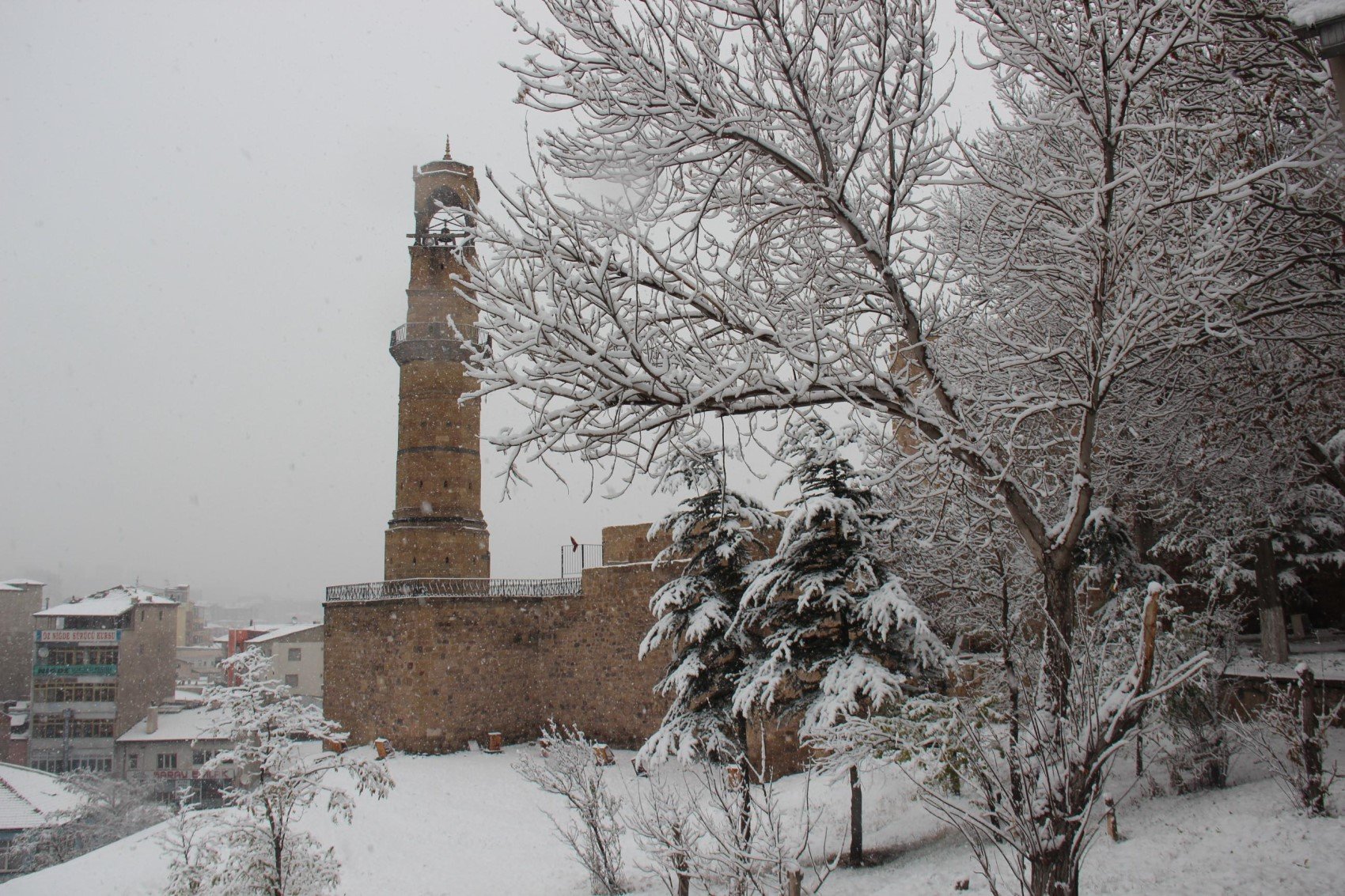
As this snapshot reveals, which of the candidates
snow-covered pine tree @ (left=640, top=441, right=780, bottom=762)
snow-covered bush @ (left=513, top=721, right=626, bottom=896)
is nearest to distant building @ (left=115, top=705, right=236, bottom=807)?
snow-covered bush @ (left=513, top=721, right=626, bottom=896)

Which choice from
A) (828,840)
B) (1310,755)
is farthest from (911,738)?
(828,840)

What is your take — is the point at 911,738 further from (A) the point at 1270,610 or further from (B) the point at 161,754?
(B) the point at 161,754

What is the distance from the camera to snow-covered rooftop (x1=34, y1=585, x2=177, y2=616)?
38.8 meters

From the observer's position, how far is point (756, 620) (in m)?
10.7

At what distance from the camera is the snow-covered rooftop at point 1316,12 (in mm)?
3428

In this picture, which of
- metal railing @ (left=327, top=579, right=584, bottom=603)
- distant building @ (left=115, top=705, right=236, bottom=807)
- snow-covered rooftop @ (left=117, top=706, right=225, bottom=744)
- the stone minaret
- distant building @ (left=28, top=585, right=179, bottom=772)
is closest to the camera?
metal railing @ (left=327, top=579, right=584, bottom=603)

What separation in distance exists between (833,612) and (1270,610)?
8279 millimetres

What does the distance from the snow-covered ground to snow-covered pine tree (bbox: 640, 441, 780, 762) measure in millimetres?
1250

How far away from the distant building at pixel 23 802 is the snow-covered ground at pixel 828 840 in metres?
14.4

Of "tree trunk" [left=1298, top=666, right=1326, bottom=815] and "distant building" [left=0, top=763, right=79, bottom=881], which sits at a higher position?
"tree trunk" [left=1298, top=666, right=1326, bottom=815]

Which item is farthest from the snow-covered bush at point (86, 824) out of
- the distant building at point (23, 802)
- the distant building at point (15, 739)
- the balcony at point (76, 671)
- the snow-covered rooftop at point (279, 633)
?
the snow-covered rooftop at point (279, 633)

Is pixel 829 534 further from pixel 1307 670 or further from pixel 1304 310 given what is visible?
pixel 1304 310

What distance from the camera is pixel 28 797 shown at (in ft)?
92.0

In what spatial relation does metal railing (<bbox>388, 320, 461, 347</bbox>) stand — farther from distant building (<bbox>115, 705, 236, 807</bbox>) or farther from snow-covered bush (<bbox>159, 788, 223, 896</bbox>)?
distant building (<bbox>115, 705, 236, 807</bbox>)
